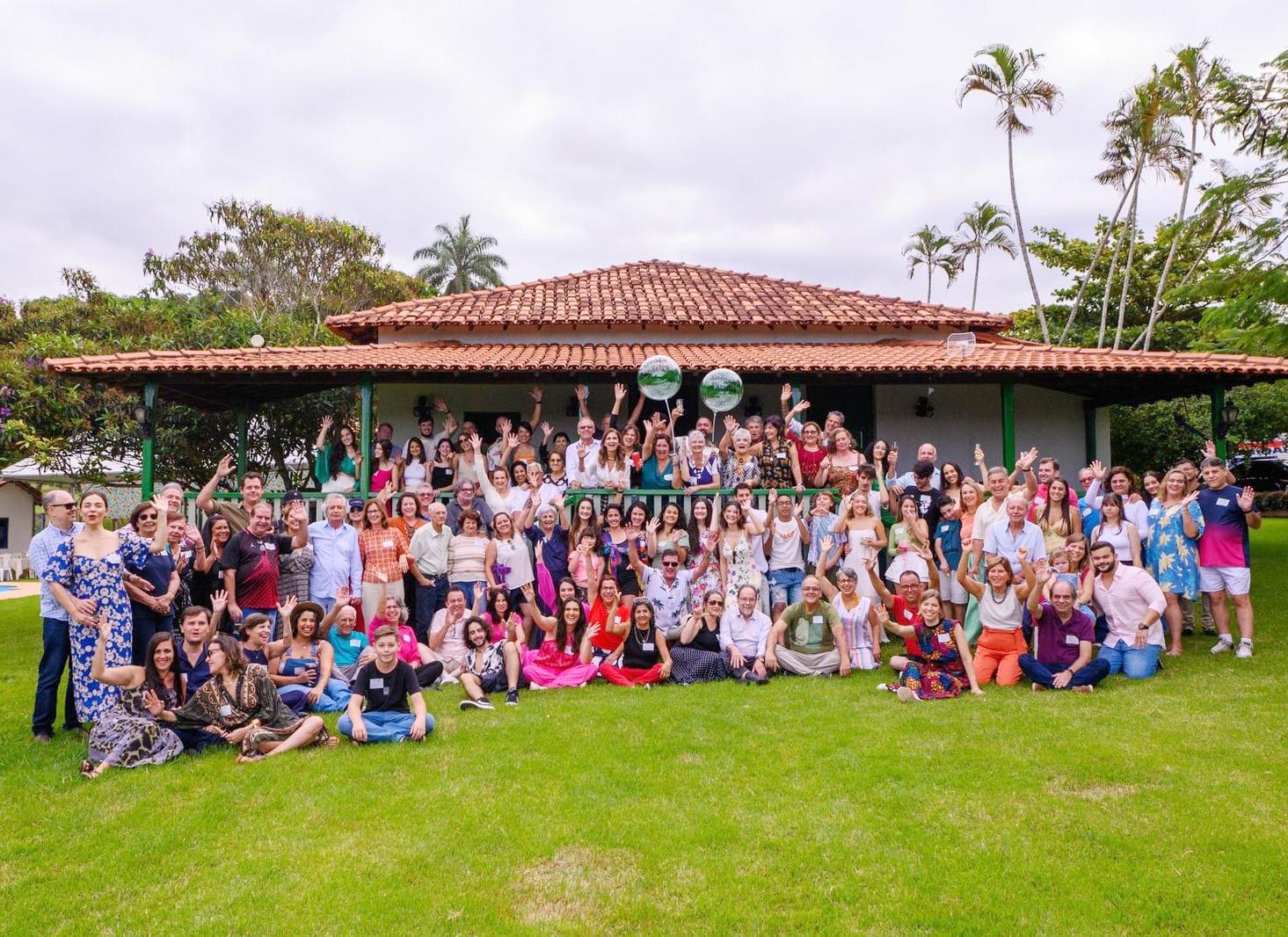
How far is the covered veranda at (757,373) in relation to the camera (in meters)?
10.0

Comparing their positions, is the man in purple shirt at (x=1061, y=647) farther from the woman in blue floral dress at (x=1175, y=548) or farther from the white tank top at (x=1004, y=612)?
the woman in blue floral dress at (x=1175, y=548)

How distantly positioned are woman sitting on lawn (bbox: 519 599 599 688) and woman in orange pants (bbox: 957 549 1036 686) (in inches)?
128

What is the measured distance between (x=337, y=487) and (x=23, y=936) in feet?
23.7

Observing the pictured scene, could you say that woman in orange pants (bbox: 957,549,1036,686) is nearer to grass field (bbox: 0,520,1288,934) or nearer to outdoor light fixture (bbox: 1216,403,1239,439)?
grass field (bbox: 0,520,1288,934)

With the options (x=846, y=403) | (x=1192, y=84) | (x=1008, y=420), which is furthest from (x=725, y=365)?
(x=1192, y=84)

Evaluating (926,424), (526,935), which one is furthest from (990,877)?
(926,424)

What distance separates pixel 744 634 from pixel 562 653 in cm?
162

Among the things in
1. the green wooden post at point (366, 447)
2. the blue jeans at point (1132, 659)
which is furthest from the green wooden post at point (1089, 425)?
the green wooden post at point (366, 447)

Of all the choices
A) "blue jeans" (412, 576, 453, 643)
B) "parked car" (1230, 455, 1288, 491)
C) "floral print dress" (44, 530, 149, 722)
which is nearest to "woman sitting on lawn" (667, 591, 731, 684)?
"blue jeans" (412, 576, 453, 643)

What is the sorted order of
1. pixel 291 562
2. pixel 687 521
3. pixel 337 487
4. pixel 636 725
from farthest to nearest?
pixel 337 487, pixel 687 521, pixel 291 562, pixel 636 725

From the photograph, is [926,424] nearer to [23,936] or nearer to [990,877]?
[990,877]

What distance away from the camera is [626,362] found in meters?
10.7

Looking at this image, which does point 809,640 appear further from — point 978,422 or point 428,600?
point 978,422

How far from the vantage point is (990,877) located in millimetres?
3645
